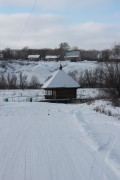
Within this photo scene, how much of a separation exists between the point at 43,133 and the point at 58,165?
17.5 feet

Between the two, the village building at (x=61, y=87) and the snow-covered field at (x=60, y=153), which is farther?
the village building at (x=61, y=87)

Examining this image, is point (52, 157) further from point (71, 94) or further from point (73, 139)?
point (71, 94)

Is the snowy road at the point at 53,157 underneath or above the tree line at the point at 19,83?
above

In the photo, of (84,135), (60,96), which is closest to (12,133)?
(84,135)

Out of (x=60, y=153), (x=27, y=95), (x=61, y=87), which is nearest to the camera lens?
(x=60, y=153)

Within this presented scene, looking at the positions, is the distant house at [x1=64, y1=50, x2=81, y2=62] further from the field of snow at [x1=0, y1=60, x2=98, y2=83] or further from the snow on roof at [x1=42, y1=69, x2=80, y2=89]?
the snow on roof at [x1=42, y1=69, x2=80, y2=89]

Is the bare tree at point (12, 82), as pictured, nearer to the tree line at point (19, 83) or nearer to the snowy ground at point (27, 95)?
the tree line at point (19, 83)

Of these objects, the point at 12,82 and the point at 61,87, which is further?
the point at 12,82

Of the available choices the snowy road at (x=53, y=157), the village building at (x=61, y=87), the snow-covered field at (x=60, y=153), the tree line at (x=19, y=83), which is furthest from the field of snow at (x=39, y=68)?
the snowy road at (x=53, y=157)

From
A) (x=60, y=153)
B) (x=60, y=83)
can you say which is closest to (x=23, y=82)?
(x=60, y=83)

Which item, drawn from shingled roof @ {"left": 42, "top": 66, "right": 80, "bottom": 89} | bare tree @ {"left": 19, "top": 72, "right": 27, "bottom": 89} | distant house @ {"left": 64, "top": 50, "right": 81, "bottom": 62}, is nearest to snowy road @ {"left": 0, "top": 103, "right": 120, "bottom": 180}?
shingled roof @ {"left": 42, "top": 66, "right": 80, "bottom": 89}

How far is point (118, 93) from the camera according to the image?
3756 centimetres

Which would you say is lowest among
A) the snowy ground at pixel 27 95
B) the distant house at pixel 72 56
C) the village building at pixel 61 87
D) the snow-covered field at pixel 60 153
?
the snowy ground at pixel 27 95

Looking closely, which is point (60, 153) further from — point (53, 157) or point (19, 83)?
point (19, 83)
